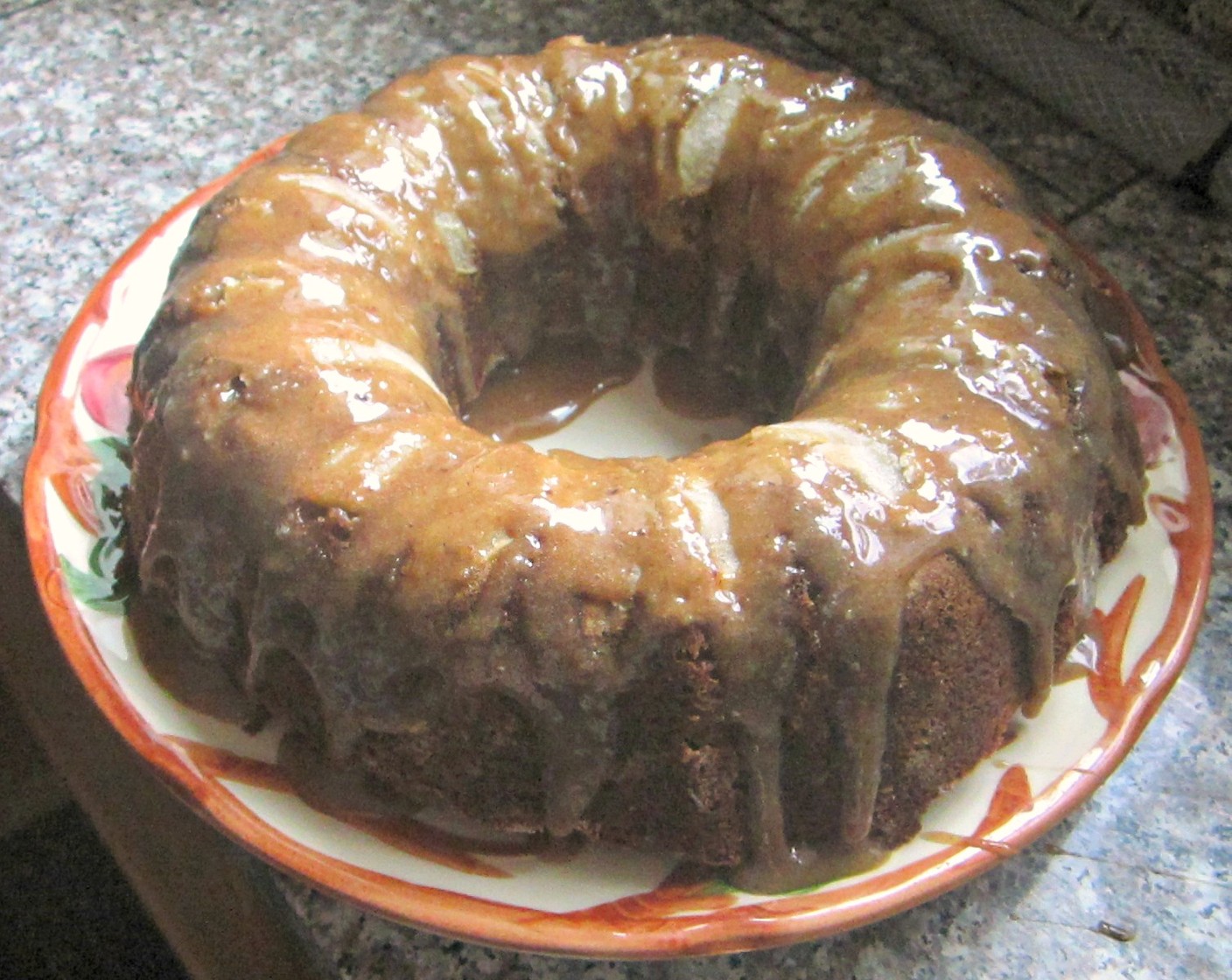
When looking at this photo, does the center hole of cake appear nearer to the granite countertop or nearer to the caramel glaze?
the caramel glaze

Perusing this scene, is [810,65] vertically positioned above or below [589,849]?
above

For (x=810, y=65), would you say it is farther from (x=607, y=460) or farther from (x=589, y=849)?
(x=589, y=849)

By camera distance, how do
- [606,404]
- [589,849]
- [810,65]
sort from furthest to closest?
[810,65] → [606,404] → [589,849]

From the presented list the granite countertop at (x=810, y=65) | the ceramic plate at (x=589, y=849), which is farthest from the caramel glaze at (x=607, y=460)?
the granite countertop at (x=810, y=65)

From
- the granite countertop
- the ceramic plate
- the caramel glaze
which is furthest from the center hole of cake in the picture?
the granite countertop

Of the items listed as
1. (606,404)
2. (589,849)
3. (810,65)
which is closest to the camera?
(589,849)

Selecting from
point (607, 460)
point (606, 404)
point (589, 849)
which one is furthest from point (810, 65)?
point (589, 849)
